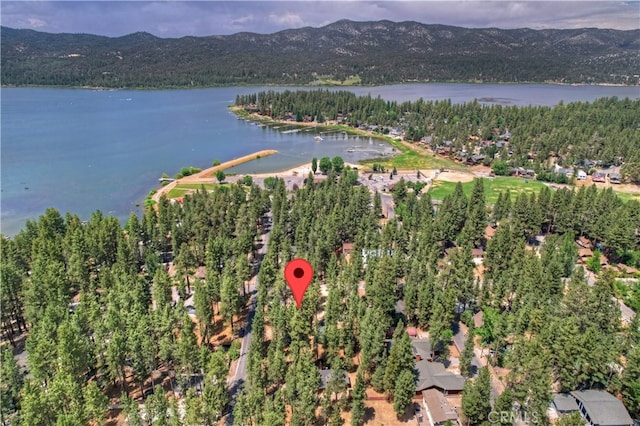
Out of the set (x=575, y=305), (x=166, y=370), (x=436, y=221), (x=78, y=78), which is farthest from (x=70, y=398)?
(x=78, y=78)

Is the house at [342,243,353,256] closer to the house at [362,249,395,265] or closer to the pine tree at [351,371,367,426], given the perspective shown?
the house at [362,249,395,265]

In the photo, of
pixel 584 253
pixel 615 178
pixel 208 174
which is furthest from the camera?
pixel 208 174

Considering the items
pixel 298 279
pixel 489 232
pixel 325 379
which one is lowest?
pixel 325 379

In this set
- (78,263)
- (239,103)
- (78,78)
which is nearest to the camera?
(78,263)

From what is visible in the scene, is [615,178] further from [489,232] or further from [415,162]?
[489,232]

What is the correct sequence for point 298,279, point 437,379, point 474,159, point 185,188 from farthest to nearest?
1. point 474,159
2. point 185,188
3. point 298,279
4. point 437,379

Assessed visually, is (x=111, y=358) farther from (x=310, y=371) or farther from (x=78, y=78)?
(x=78, y=78)

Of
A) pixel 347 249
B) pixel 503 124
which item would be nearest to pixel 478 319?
pixel 347 249

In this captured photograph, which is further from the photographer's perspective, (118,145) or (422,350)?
(118,145)
